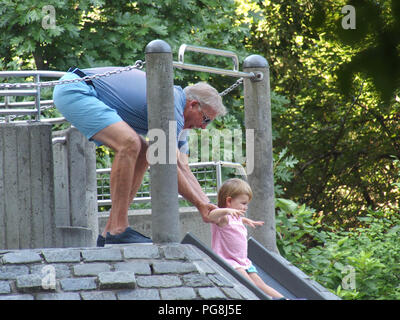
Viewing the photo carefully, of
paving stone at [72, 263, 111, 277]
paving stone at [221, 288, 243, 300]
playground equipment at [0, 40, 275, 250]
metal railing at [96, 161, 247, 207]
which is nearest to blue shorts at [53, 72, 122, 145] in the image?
playground equipment at [0, 40, 275, 250]

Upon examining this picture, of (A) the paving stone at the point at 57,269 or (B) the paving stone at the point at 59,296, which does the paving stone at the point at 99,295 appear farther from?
(A) the paving stone at the point at 57,269

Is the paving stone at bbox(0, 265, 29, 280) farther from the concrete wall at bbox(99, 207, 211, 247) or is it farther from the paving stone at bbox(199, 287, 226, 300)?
the concrete wall at bbox(99, 207, 211, 247)

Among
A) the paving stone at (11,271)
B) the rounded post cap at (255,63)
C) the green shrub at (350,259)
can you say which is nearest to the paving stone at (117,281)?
the paving stone at (11,271)

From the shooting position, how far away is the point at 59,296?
371 cm

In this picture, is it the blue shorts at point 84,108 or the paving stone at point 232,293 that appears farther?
the blue shorts at point 84,108

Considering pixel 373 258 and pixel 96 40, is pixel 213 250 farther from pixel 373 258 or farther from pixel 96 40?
pixel 96 40

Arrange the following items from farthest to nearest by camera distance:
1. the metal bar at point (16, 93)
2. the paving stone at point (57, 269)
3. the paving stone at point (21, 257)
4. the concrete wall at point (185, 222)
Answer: the concrete wall at point (185, 222) → the metal bar at point (16, 93) → the paving stone at point (21, 257) → the paving stone at point (57, 269)

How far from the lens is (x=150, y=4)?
968 cm

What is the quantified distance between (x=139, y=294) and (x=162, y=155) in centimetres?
86

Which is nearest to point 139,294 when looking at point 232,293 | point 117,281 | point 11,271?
point 117,281

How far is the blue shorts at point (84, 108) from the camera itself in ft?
14.5

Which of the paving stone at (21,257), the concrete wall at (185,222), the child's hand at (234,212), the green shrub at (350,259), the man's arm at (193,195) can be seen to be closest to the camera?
the paving stone at (21,257)

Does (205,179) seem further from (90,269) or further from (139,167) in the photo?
(90,269)

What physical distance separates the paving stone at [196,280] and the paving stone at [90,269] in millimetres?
395
